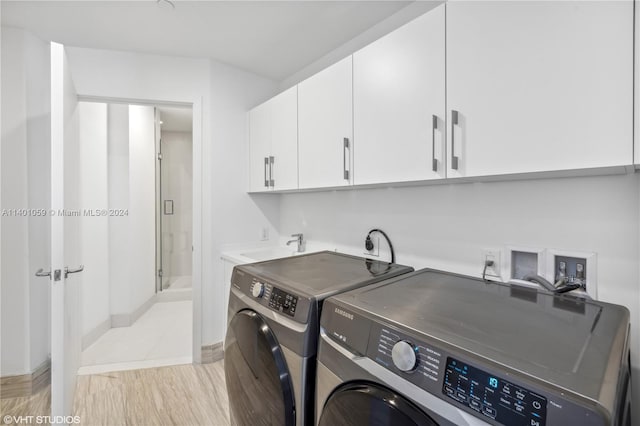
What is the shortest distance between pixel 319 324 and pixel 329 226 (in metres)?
1.18

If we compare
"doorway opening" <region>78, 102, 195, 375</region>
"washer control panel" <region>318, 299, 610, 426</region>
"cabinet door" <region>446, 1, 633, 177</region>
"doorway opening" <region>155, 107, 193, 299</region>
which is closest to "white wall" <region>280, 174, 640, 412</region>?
"cabinet door" <region>446, 1, 633, 177</region>

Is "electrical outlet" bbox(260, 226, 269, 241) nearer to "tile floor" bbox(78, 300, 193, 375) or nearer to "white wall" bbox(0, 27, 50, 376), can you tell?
"tile floor" bbox(78, 300, 193, 375)

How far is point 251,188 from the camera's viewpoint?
2510mm

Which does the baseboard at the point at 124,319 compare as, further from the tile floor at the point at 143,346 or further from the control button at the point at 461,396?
the control button at the point at 461,396

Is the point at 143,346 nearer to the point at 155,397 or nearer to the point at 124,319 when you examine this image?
the point at 124,319

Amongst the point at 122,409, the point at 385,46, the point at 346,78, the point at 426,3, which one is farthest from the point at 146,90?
the point at 122,409

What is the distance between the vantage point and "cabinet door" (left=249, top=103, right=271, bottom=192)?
2260 millimetres

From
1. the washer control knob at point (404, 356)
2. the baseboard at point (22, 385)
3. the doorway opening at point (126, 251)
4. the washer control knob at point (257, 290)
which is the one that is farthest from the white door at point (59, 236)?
the washer control knob at point (404, 356)

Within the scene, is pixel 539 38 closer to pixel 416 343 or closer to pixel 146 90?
pixel 416 343

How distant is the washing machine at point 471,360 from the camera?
54 cm

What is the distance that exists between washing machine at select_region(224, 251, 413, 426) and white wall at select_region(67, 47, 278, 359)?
3.38 feet

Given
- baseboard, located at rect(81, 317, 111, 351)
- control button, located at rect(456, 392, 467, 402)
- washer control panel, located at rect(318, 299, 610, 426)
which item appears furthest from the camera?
baseboard, located at rect(81, 317, 111, 351)

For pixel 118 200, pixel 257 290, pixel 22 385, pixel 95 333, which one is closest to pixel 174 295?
pixel 95 333

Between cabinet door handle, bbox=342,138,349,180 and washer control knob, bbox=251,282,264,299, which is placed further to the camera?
cabinet door handle, bbox=342,138,349,180
